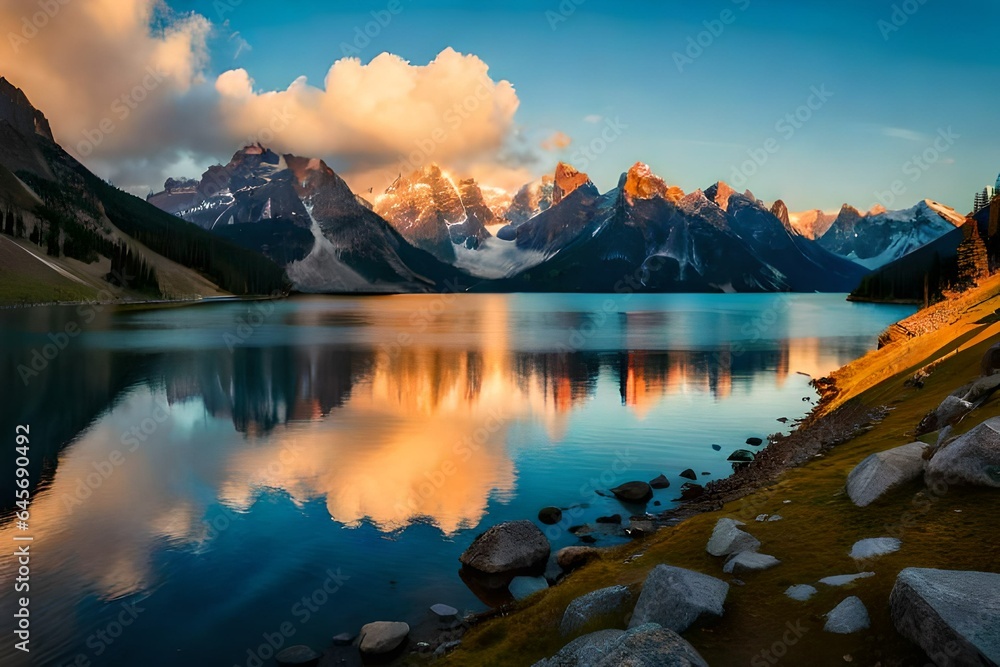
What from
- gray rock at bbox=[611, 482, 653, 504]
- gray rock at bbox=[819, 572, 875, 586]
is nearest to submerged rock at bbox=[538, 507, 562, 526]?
gray rock at bbox=[611, 482, 653, 504]

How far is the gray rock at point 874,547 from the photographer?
13758 mm

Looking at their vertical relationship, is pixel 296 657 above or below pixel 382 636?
below

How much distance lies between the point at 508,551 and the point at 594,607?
24.9 ft

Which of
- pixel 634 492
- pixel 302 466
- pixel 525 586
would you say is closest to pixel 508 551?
pixel 525 586

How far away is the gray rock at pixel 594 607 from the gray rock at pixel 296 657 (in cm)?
656

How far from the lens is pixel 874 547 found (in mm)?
14102

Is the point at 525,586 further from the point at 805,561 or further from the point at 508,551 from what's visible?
the point at 805,561

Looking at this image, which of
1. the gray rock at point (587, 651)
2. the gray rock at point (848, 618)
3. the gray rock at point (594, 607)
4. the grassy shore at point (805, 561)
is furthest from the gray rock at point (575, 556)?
the gray rock at point (848, 618)

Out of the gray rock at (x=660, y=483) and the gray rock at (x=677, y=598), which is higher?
the gray rock at (x=677, y=598)

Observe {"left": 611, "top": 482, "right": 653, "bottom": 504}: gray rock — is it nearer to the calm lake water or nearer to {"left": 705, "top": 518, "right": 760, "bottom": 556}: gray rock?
the calm lake water

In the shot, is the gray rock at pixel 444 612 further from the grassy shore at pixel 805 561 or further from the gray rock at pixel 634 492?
the gray rock at pixel 634 492

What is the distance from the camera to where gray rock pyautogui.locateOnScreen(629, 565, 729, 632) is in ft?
40.7

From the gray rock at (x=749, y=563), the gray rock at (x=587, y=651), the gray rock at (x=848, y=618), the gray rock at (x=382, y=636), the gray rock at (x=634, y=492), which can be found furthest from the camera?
the gray rock at (x=634, y=492)

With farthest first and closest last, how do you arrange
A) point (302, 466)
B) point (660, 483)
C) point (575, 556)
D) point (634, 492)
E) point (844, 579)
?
1. point (302, 466)
2. point (660, 483)
3. point (634, 492)
4. point (575, 556)
5. point (844, 579)
